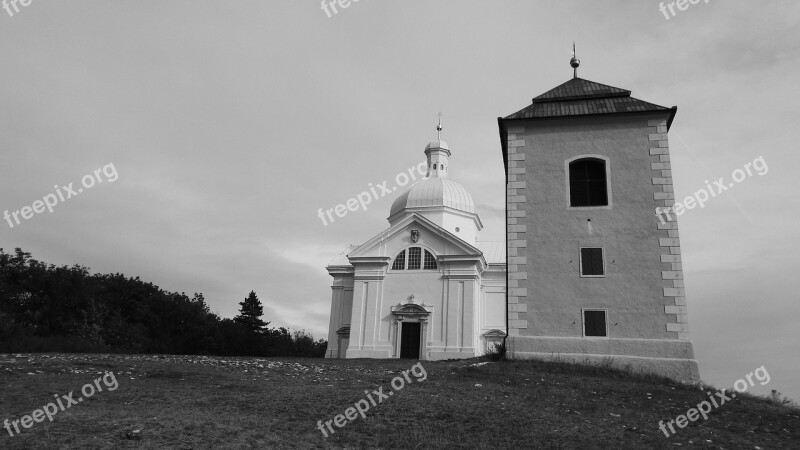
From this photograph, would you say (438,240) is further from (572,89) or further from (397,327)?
(572,89)

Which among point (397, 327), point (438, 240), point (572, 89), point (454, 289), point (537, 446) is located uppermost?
point (572, 89)

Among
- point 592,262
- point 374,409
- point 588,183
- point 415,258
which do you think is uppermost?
point 415,258

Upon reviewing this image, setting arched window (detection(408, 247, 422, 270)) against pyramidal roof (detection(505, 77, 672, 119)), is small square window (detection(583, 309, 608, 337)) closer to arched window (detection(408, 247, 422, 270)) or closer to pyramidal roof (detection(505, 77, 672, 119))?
pyramidal roof (detection(505, 77, 672, 119))

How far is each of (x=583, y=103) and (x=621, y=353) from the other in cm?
848

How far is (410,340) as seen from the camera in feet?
113

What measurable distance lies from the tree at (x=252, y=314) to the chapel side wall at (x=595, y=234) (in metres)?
53.2

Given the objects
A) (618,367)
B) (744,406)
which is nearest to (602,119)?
(618,367)

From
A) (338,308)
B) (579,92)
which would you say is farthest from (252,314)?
(579,92)

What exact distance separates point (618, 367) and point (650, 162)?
6699 mm

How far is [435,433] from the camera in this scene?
10.1 m

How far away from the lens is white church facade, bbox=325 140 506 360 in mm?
34312

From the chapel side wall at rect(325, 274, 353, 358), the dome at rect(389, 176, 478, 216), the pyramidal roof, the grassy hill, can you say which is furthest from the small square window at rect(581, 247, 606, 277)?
the dome at rect(389, 176, 478, 216)

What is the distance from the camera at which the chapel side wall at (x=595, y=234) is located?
18.2 meters

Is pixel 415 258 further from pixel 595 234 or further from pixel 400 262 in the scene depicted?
pixel 595 234
